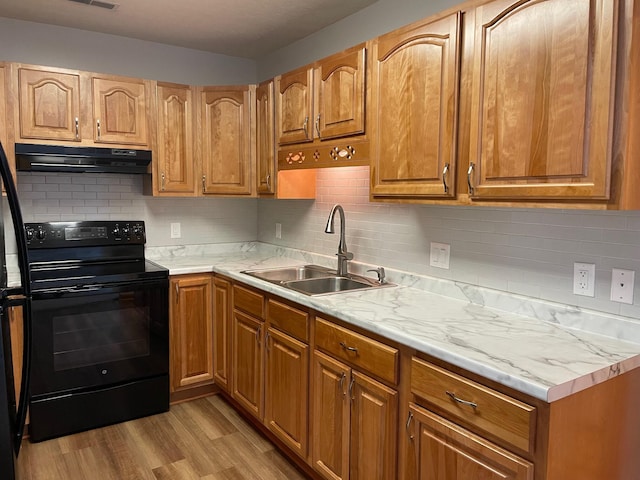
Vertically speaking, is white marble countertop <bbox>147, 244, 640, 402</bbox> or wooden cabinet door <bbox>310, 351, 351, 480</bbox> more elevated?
white marble countertop <bbox>147, 244, 640, 402</bbox>

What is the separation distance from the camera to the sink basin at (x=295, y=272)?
119 inches

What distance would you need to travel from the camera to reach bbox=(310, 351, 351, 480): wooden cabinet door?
204cm

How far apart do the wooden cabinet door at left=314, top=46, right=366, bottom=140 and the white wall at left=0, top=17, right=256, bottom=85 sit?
143 cm

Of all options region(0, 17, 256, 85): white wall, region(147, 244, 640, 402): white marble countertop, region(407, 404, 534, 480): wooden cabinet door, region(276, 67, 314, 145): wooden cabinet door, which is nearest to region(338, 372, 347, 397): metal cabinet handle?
region(147, 244, 640, 402): white marble countertop

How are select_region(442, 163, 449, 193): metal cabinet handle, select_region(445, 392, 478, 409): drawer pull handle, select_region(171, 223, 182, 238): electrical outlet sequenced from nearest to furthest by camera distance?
select_region(445, 392, 478, 409): drawer pull handle
select_region(442, 163, 449, 193): metal cabinet handle
select_region(171, 223, 182, 238): electrical outlet

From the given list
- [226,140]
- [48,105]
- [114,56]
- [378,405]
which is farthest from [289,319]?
[114,56]

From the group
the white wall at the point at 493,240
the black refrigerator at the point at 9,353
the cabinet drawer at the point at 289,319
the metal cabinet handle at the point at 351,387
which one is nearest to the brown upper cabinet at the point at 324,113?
the white wall at the point at 493,240

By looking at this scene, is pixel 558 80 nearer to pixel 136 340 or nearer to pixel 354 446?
pixel 354 446

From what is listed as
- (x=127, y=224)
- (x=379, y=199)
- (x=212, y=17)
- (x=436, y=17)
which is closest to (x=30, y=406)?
(x=127, y=224)

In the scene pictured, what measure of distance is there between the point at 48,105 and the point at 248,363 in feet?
6.23

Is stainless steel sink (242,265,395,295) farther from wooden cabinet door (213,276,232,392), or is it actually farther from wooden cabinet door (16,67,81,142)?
wooden cabinet door (16,67,81,142)

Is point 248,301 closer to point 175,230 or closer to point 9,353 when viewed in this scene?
point 175,230

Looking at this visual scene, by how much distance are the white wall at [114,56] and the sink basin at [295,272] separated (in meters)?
1.62

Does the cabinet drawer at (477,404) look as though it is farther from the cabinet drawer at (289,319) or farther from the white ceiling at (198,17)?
the white ceiling at (198,17)
